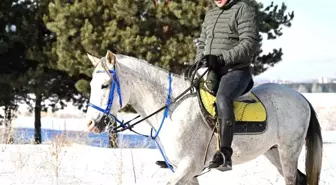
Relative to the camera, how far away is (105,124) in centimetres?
436

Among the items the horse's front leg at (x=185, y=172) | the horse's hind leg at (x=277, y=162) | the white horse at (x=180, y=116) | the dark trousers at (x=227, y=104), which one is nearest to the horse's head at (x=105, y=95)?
the white horse at (x=180, y=116)

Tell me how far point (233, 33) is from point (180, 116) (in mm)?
916

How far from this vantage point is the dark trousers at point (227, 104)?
4.48 metres

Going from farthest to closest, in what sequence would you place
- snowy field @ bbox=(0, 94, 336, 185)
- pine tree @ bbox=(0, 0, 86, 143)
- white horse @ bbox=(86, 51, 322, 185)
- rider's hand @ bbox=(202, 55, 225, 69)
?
1. pine tree @ bbox=(0, 0, 86, 143)
2. snowy field @ bbox=(0, 94, 336, 185)
3. rider's hand @ bbox=(202, 55, 225, 69)
4. white horse @ bbox=(86, 51, 322, 185)

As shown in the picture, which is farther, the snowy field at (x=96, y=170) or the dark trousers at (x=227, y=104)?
the snowy field at (x=96, y=170)

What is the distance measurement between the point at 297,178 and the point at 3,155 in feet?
16.6

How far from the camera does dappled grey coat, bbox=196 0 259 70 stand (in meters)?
4.61

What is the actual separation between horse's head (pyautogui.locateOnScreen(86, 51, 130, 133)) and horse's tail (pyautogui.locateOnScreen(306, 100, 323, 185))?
2.26 metres

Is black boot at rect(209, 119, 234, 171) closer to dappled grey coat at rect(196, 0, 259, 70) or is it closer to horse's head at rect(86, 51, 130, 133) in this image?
dappled grey coat at rect(196, 0, 259, 70)

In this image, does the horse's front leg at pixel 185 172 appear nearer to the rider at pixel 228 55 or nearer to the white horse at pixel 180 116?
the white horse at pixel 180 116

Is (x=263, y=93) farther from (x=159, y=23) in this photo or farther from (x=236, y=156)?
(x=159, y=23)

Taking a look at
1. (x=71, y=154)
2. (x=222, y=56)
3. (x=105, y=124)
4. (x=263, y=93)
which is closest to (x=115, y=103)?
(x=105, y=124)

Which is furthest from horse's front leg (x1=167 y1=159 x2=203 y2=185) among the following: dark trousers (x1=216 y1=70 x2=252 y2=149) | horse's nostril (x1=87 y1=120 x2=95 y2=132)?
horse's nostril (x1=87 y1=120 x2=95 y2=132)

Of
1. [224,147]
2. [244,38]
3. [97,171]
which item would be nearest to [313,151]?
[224,147]
